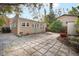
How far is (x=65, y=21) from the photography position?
2281 millimetres

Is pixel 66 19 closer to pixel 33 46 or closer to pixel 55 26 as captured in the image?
pixel 55 26

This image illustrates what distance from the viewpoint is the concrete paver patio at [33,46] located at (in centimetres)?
227

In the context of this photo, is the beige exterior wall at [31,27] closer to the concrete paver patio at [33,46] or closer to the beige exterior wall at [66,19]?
the concrete paver patio at [33,46]

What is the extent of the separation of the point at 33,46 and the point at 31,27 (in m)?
0.23

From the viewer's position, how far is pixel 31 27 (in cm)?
230

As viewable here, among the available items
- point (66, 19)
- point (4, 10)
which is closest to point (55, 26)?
point (66, 19)

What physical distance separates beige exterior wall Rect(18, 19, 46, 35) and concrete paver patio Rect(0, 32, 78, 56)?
0.05 metres

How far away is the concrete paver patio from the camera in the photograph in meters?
2.27

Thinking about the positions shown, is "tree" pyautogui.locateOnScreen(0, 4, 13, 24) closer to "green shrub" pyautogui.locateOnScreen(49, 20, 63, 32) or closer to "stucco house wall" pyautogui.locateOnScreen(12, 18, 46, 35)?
"stucco house wall" pyautogui.locateOnScreen(12, 18, 46, 35)

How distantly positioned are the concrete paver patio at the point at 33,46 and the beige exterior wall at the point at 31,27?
0.18ft

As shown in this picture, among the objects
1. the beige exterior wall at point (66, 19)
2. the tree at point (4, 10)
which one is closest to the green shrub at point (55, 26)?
the beige exterior wall at point (66, 19)

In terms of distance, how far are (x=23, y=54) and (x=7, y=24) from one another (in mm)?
407

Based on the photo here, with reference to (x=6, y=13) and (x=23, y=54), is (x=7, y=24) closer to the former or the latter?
(x=6, y=13)

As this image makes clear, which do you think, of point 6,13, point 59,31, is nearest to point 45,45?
point 59,31
